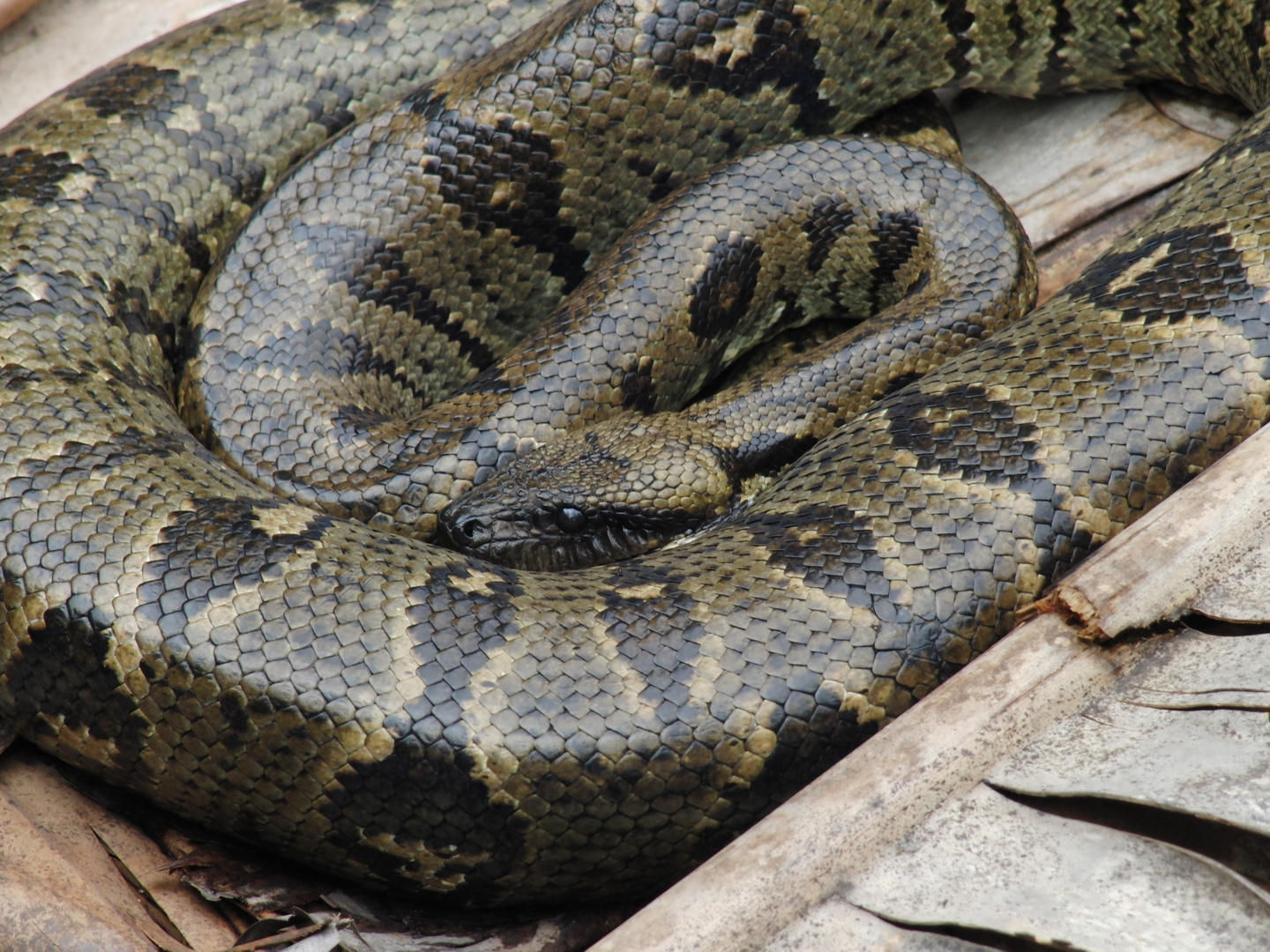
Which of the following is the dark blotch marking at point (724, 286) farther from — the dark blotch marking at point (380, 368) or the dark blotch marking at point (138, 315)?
the dark blotch marking at point (138, 315)

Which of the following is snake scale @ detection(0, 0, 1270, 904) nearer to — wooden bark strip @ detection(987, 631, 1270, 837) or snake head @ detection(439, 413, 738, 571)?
snake head @ detection(439, 413, 738, 571)

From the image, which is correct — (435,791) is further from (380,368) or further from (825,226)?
(825,226)

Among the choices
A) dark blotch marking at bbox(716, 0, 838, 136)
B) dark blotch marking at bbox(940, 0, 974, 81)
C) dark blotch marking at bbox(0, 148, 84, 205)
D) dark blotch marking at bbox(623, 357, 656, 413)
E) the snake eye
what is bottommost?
the snake eye

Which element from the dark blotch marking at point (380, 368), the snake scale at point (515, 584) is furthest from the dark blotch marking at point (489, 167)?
the dark blotch marking at point (380, 368)

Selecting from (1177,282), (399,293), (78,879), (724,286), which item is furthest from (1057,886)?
(399,293)

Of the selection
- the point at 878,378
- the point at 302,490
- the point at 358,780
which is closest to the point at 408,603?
the point at 358,780

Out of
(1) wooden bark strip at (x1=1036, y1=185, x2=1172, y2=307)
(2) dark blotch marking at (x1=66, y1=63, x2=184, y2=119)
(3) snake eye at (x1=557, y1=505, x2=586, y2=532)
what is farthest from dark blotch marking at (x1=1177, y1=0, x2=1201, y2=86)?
(2) dark blotch marking at (x1=66, y1=63, x2=184, y2=119)
